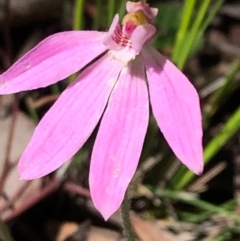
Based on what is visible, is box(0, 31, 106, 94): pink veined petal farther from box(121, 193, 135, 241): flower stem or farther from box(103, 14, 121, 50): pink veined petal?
box(121, 193, 135, 241): flower stem

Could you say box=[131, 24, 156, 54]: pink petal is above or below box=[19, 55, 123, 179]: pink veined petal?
above

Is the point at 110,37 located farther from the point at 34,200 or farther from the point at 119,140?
the point at 34,200

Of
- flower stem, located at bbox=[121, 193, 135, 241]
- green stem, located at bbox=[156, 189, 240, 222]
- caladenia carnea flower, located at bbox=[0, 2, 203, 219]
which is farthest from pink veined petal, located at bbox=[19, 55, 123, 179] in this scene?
green stem, located at bbox=[156, 189, 240, 222]

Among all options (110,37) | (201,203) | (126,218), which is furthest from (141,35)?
(201,203)

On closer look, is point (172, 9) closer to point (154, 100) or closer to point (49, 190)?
point (49, 190)

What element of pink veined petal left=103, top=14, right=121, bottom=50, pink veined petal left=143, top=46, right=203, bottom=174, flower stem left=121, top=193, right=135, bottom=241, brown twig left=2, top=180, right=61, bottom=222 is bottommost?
brown twig left=2, top=180, right=61, bottom=222

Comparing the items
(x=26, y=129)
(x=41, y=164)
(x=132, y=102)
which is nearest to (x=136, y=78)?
(x=132, y=102)

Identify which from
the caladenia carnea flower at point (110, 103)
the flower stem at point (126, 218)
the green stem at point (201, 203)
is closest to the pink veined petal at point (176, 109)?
the caladenia carnea flower at point (110, 103)
